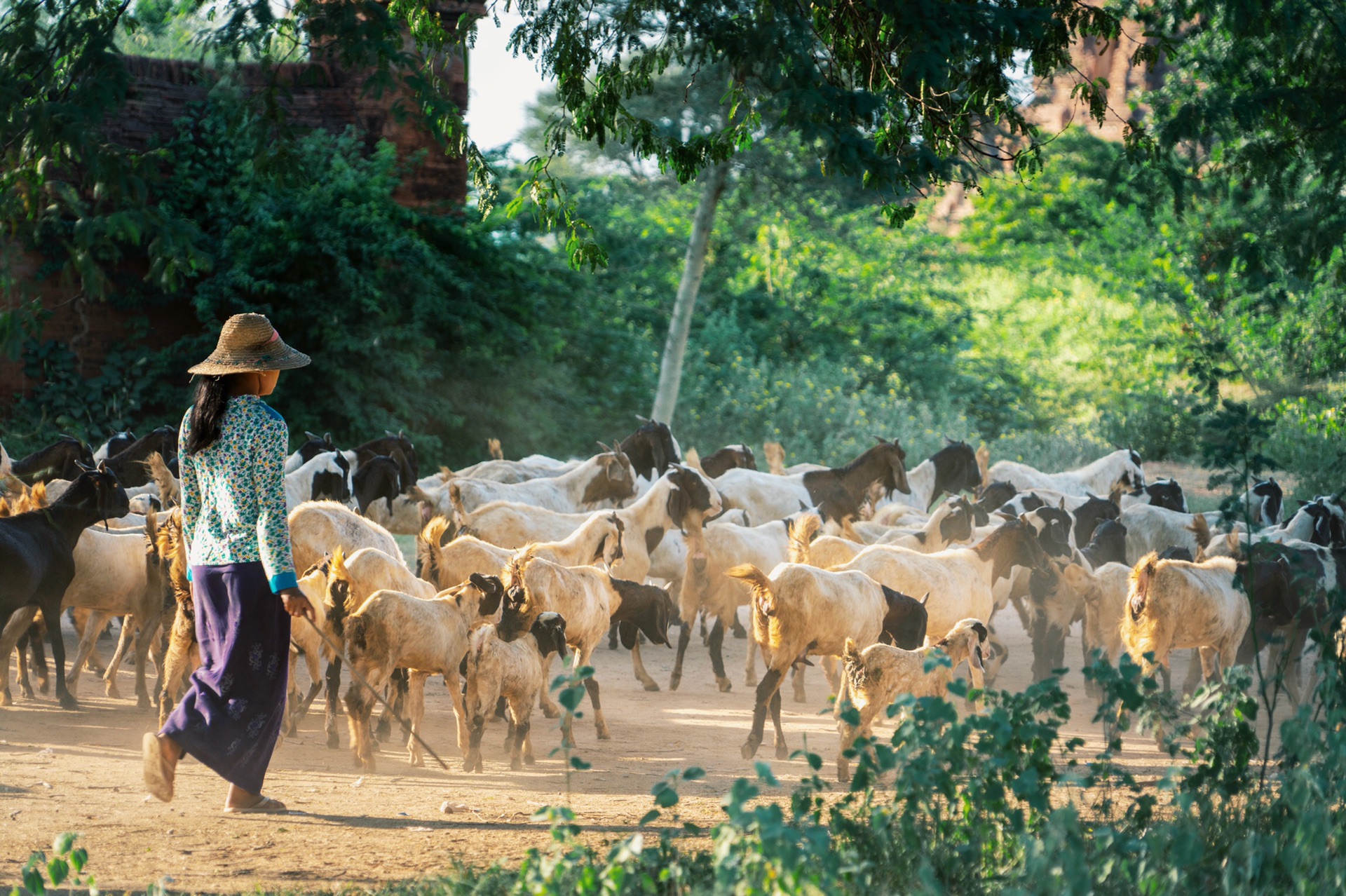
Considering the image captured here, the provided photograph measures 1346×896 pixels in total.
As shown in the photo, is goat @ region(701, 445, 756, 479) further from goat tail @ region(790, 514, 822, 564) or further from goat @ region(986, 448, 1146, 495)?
goat tail @ region(790, 514, 822, 564)

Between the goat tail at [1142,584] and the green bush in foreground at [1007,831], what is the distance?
3128 mm

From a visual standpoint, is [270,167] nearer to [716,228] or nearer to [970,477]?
[970,477]

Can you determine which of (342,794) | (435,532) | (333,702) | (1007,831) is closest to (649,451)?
(435,532)

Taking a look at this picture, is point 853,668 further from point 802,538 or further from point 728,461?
point 728,461

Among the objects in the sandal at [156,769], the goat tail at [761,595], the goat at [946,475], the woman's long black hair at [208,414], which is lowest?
the sandal at [156,769]

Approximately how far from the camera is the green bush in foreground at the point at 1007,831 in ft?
11.5

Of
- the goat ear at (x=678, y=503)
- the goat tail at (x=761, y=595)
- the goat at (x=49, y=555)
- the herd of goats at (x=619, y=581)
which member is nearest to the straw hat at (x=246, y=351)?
the herd of goats at (x=619, y=581)

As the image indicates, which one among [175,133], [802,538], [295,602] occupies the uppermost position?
[175,133]

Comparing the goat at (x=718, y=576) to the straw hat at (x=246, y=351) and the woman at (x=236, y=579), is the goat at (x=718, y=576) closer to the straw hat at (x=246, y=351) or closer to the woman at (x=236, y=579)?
the woman at (x=236, y=579)

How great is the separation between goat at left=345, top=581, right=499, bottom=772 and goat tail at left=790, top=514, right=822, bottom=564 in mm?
2379

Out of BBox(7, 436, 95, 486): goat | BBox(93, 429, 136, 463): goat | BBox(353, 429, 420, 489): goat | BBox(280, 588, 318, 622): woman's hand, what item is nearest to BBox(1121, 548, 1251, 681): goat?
BBox(280, 588, 318, 622): woman's hand

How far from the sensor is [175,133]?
21000mm

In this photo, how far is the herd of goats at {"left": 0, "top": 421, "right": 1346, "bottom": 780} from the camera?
6984 millimetres

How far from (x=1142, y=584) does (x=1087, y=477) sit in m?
7.00
